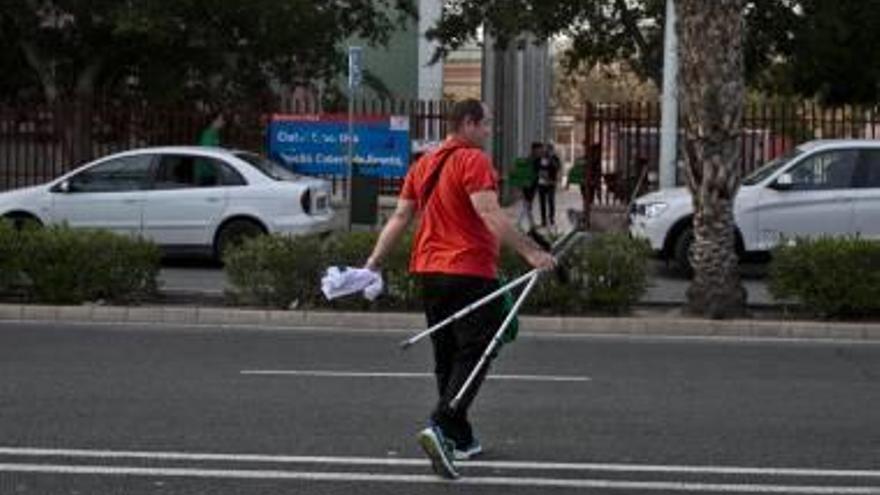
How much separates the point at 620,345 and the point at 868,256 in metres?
2.65

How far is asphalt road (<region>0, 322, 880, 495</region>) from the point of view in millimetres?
7168

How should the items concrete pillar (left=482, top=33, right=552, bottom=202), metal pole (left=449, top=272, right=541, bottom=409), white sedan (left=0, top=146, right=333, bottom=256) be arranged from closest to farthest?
metal pole (left=449, top=272, right=541, bottom=409) → white sedan (left=0, top=146, right=333, bottom=256) → concrete pillar (left=482, top=33, right=552, bottom=202)

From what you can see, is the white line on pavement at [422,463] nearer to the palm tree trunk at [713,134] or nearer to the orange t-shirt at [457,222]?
the orange t-shirt at [457,222]

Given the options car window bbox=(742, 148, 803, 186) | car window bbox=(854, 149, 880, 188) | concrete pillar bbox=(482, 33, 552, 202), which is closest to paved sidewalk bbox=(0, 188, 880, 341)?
car window bbox=(742, 148, 803, 186)

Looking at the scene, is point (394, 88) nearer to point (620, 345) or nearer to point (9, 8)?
point (9, 8)

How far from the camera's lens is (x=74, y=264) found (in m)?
14.2

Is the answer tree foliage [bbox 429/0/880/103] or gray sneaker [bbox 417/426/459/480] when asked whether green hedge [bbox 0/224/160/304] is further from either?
tree foliage [bbox 429/0/880/103]

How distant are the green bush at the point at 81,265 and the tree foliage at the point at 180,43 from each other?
11.7 m

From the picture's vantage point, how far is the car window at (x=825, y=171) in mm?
18594

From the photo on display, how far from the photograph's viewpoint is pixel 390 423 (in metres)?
8.63

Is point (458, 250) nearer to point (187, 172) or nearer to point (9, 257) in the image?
point (9, 257)

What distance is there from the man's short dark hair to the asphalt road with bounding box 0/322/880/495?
165cm

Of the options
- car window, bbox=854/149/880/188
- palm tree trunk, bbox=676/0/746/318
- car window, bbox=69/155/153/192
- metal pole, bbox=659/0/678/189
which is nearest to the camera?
palm tree trunk, bbox=676/0/746/318

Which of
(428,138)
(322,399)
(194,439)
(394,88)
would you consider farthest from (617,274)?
(394,88)
